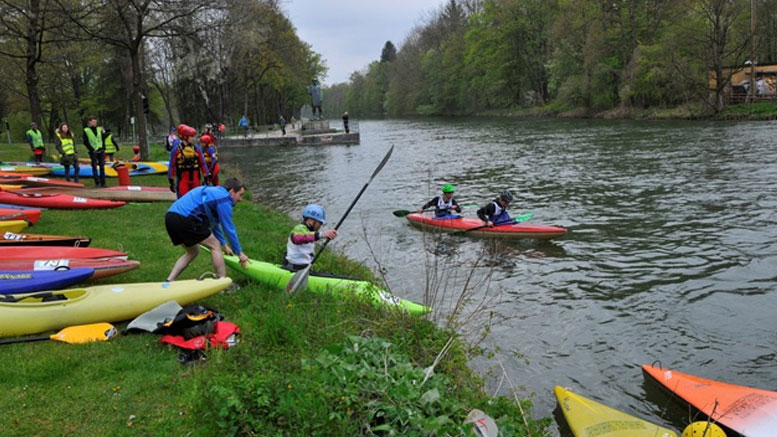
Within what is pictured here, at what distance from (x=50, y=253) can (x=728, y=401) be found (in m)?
7.41

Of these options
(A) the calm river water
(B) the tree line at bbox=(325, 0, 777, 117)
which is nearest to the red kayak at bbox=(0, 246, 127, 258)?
(A) the calm river water

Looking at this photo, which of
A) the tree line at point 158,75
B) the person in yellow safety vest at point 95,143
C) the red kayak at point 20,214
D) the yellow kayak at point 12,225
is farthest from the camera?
the tree line at point 158,75

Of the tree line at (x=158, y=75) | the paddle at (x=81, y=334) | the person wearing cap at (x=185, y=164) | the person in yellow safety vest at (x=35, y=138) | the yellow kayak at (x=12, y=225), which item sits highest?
the tree line at (x=158, y=75)

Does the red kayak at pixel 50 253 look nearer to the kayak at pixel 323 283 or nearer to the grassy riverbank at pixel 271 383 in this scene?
the kayak at pixel 323 283

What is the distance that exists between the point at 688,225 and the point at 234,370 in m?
9.68

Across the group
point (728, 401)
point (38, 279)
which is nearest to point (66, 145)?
point (38, 279)

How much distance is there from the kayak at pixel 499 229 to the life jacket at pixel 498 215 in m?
0.15

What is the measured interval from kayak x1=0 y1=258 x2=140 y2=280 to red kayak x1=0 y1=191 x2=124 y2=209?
4315 millimetres

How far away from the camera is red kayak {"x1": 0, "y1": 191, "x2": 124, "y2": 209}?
10.0 meters

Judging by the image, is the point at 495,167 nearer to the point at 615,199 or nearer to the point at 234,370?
the point at 615,199

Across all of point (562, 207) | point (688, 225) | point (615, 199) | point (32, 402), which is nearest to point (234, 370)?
point (32, 402)

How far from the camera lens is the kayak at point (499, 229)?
32.9ft

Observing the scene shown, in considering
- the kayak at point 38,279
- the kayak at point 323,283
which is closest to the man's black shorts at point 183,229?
the kayak at point 323,283

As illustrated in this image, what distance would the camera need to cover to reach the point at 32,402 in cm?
373
